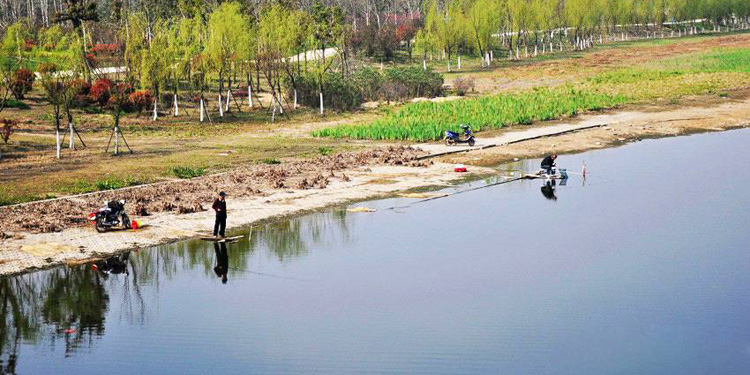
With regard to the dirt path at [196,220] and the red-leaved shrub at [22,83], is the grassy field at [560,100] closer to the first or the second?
the dirt path at [196,220]

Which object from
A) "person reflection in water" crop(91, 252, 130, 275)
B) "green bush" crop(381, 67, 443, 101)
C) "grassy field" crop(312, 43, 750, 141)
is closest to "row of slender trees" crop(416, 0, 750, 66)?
"grassy field" crop(312, 43, 750, 141)

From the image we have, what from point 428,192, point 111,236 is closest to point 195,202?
point 111,236

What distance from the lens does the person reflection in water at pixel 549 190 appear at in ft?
123

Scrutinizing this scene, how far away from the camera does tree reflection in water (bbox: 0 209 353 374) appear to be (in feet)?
68.7

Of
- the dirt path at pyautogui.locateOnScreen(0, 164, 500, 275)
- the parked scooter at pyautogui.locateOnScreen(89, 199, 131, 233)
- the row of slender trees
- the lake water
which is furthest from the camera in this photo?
the row of slender trees

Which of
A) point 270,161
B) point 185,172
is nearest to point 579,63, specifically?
point 270,161

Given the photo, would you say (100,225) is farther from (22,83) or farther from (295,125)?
(22,83)

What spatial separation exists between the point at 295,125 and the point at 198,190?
24.7m

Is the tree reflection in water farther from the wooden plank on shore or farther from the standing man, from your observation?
the standing man

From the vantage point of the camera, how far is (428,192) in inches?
1489

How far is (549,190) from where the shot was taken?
38969 millimetres

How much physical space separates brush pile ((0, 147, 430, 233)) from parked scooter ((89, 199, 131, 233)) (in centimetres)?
134

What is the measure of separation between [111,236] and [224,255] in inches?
161

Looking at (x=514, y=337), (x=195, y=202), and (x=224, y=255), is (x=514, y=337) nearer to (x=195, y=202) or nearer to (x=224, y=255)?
(x=224, y=255)
